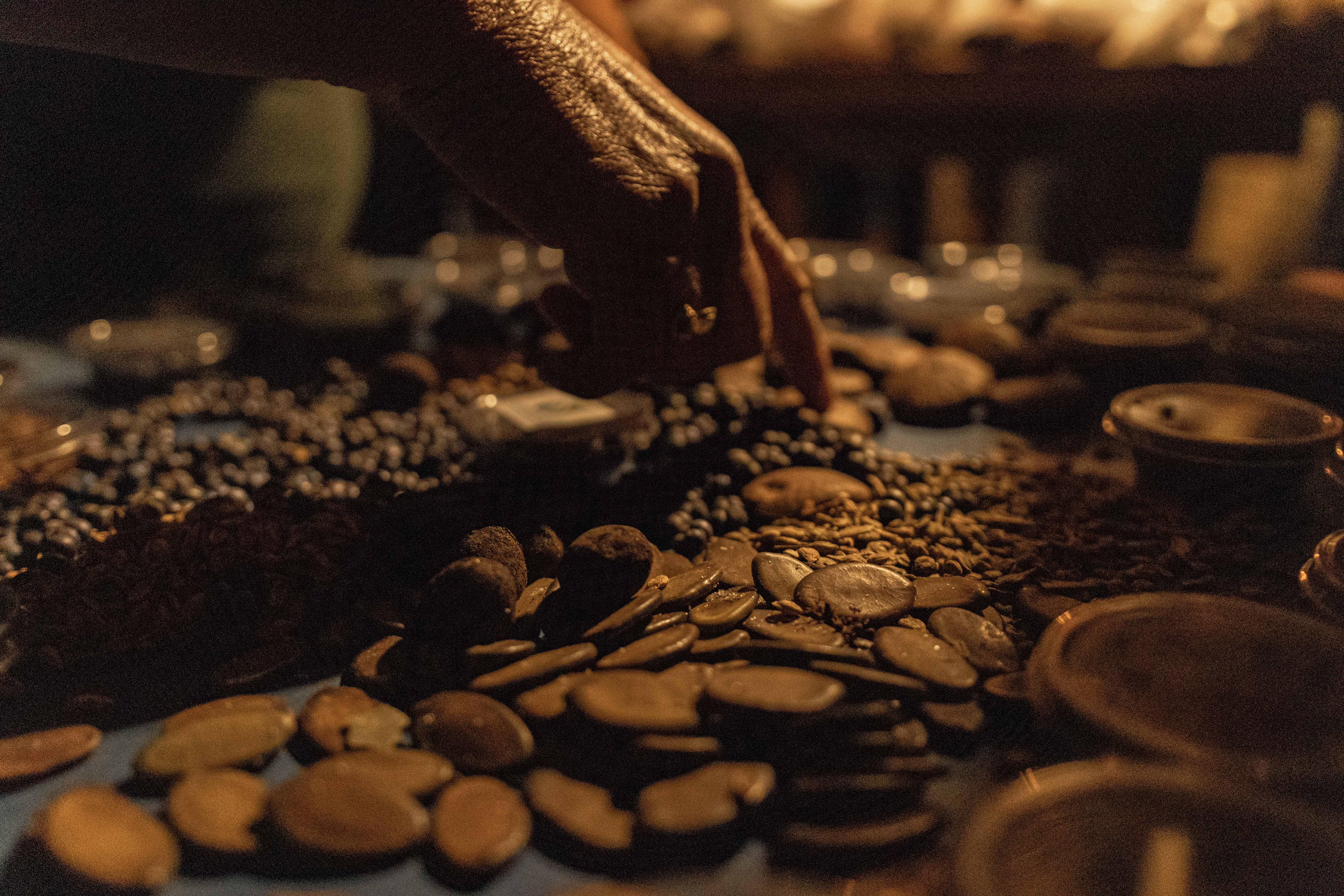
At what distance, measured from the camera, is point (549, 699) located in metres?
0.89

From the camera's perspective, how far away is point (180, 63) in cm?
116

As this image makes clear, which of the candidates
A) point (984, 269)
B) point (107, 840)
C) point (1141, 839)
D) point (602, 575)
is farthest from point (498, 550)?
point (984, 269)

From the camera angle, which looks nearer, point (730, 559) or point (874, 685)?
point (874, 685)

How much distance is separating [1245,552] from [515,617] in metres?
1.00

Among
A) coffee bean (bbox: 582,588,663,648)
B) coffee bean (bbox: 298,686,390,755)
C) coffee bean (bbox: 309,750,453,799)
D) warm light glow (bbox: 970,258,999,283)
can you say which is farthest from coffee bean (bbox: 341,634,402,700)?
warm light glow (bbox: 970,258,999,283)

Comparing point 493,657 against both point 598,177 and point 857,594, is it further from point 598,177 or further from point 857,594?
point 598,177

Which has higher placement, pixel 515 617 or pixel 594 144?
pixel 594 144

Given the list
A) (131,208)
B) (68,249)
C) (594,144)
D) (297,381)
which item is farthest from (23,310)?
(594,144)

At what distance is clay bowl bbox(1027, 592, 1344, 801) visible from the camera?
693 millimetres

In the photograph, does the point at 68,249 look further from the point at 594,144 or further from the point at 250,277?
the point at 594,144

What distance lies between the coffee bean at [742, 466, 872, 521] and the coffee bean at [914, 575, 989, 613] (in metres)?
0.27

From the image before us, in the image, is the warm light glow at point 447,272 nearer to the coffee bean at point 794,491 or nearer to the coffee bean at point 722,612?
the coffee bean at point 794,491

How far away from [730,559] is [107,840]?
2.48 ft

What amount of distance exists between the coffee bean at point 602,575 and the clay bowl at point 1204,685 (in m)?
0.45
